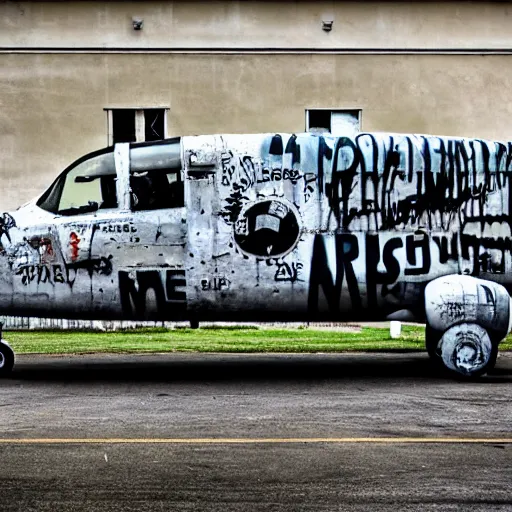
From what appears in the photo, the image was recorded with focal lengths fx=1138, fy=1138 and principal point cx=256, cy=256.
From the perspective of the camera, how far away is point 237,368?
44.3 feet

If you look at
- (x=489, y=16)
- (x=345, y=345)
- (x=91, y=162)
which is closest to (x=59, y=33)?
(x=489, y=16)

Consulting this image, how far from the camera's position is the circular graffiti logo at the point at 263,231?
11.7 m

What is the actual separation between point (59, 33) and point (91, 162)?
1511 cm

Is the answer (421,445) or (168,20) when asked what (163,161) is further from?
(168,20)

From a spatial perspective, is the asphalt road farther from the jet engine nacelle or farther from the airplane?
the airplane

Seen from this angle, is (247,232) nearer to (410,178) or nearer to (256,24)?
(410,178)

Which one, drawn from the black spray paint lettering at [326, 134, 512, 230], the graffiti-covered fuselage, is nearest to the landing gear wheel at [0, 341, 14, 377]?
the graffiti-covered fuselage

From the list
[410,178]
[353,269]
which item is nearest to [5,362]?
[353,269]

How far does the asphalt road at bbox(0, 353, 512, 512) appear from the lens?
20.3ft

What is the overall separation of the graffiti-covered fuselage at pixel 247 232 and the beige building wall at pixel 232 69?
14.6 metres

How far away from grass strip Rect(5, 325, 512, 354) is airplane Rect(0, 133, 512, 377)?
4.44 m

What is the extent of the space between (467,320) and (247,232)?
242 centimetres

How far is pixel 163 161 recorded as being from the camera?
1188cm

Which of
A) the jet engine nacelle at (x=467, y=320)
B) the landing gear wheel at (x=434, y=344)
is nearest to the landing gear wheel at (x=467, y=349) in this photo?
the jet engine nacelle at (x=467, y=320)
